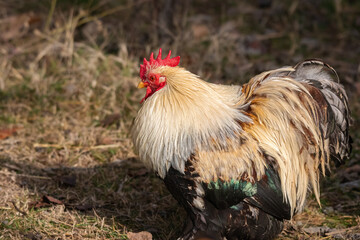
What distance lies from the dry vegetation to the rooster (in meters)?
0.60

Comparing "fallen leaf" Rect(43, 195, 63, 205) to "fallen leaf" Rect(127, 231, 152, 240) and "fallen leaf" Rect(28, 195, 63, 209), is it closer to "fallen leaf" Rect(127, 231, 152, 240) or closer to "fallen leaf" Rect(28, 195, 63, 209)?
"fallen leaf" Rect(28, 195, 63, 209)

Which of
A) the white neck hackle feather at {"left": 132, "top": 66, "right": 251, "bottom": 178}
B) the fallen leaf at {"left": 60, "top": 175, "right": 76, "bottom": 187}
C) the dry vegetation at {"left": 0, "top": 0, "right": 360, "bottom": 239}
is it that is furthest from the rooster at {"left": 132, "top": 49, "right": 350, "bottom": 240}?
the fallen leaf at {"left": 60, "top": 175, "right": 76, "bottom": 187}

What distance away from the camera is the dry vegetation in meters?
4.09

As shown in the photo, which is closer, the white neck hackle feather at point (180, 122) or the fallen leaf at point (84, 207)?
the white neck hackle feather at point (180, 122)

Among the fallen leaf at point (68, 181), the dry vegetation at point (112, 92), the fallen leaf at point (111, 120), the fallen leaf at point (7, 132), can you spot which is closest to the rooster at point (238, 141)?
the dry vegetation at point (112, 92)

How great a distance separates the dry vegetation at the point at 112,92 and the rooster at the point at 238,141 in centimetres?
60

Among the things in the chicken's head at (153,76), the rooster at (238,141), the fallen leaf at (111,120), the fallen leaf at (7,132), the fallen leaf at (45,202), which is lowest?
the fallen leaf at (45,202)

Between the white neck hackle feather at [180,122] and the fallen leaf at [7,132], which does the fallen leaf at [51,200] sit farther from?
the fallen leaf at [7,132]

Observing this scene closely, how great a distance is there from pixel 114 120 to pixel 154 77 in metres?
2.02

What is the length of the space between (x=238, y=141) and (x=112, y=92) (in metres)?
2.64

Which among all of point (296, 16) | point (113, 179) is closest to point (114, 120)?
point (113, 179)

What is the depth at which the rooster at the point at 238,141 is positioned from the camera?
11.0 feet

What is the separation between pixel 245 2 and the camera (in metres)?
8.84

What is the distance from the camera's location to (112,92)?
5.71 meters
